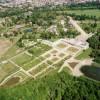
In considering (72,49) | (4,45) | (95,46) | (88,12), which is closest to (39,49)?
(72,49)

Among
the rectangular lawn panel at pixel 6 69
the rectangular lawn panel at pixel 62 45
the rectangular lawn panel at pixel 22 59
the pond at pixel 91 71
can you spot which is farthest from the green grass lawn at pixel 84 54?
the rectangular lawn panel at pixel 6 69

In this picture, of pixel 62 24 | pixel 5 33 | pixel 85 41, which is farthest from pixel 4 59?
pixel 62 24

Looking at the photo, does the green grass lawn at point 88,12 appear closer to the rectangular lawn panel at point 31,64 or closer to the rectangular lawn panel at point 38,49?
the rectangular lawn panel at point 38,49

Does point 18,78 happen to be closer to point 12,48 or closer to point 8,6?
point 12,48

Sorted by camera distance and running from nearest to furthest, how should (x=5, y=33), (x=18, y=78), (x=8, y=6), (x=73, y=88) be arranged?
1. (x=73, y=88)
2. (x=18, y=78)
3. (x=5, y=33)
4. (x=8, y=6)

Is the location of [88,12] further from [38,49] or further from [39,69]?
→ [39,69]

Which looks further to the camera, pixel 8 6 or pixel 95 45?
pixel 8 6
